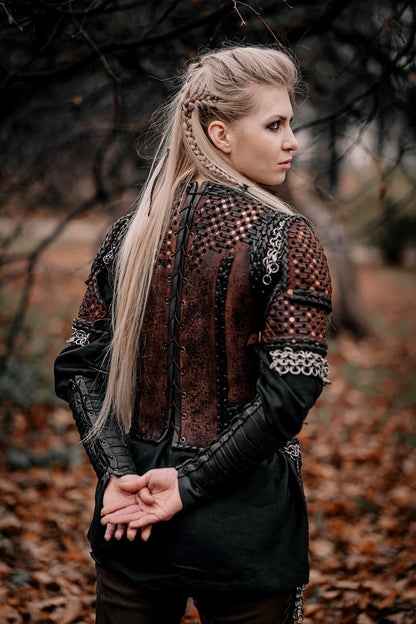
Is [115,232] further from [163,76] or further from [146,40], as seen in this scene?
[163,76]

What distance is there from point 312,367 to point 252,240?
0.38 m

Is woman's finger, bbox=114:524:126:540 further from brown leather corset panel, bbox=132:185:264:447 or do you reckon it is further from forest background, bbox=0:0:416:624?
forest background, bbox=0:0:416:624

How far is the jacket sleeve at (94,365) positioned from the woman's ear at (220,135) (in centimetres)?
40

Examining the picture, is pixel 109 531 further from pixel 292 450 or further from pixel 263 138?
pixel 263 138

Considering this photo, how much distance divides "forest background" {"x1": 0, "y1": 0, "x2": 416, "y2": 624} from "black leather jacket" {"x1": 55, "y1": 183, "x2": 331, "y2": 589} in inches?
38.7

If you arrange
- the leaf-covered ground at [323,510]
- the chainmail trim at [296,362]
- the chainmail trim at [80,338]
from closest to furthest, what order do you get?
the chainmail trim at [296,362]
the chainmail trim at [80,338]
the leaf-covered ground at [323,510]

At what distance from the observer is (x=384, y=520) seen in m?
4.28

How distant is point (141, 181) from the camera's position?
509cm

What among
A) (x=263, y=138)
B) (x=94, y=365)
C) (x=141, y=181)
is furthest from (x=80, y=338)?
(x=141, y=181)

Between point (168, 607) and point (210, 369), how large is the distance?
69 cm

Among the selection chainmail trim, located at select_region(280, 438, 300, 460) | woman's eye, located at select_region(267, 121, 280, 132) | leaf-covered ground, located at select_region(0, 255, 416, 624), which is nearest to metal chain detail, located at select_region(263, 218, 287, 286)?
woman's eye, located at select_region(267, 121, 280, 132)

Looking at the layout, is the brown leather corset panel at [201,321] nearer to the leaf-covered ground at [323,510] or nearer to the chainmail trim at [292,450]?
the chainmail trim at [292,450]

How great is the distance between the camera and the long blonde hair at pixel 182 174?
5.46 feet

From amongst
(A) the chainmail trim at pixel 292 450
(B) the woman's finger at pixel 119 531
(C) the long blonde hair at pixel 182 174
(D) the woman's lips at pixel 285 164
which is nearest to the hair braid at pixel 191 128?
(C) the long blonde hair at pixel 182 174
